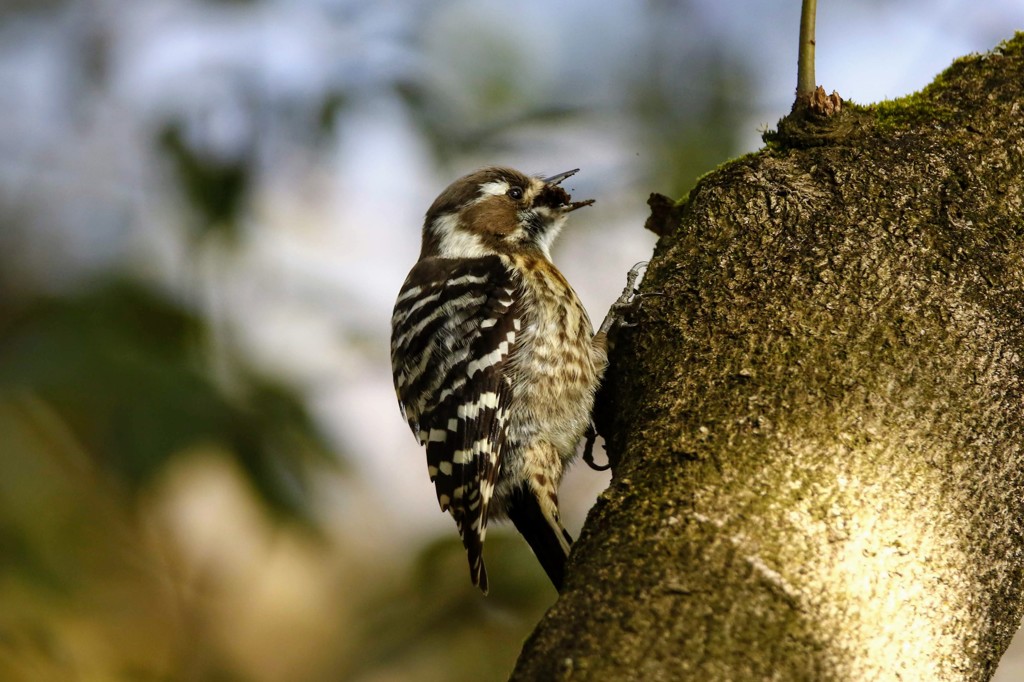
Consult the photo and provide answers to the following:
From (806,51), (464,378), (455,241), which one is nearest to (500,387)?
(464,378)

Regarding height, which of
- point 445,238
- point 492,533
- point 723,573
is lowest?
point 723,573

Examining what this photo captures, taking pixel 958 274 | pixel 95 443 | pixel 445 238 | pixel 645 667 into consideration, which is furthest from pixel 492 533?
pixel 645 667

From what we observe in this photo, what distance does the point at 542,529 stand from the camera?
321 centimetres

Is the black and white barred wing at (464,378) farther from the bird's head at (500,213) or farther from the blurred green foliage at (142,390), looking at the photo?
the blurred green foliage at (142,390)

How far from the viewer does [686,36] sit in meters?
5.74

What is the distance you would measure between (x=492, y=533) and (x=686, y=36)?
3197 millimetres

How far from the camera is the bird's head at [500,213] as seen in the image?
150 inches

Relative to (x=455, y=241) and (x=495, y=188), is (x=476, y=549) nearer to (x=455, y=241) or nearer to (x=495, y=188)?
(x=455, y=241)

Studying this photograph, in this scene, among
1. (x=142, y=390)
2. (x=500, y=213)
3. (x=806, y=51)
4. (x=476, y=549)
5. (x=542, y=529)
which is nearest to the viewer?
(x=806, y=51)

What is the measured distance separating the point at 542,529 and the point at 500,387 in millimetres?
498

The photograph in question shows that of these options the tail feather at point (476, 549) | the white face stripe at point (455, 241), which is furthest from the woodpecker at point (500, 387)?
the white face stripe at point (455, 241)

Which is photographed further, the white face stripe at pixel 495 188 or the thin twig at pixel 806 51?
the white face stripe at pixel 495 188

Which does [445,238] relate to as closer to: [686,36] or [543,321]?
[543,321]

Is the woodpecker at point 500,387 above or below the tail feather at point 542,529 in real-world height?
above
